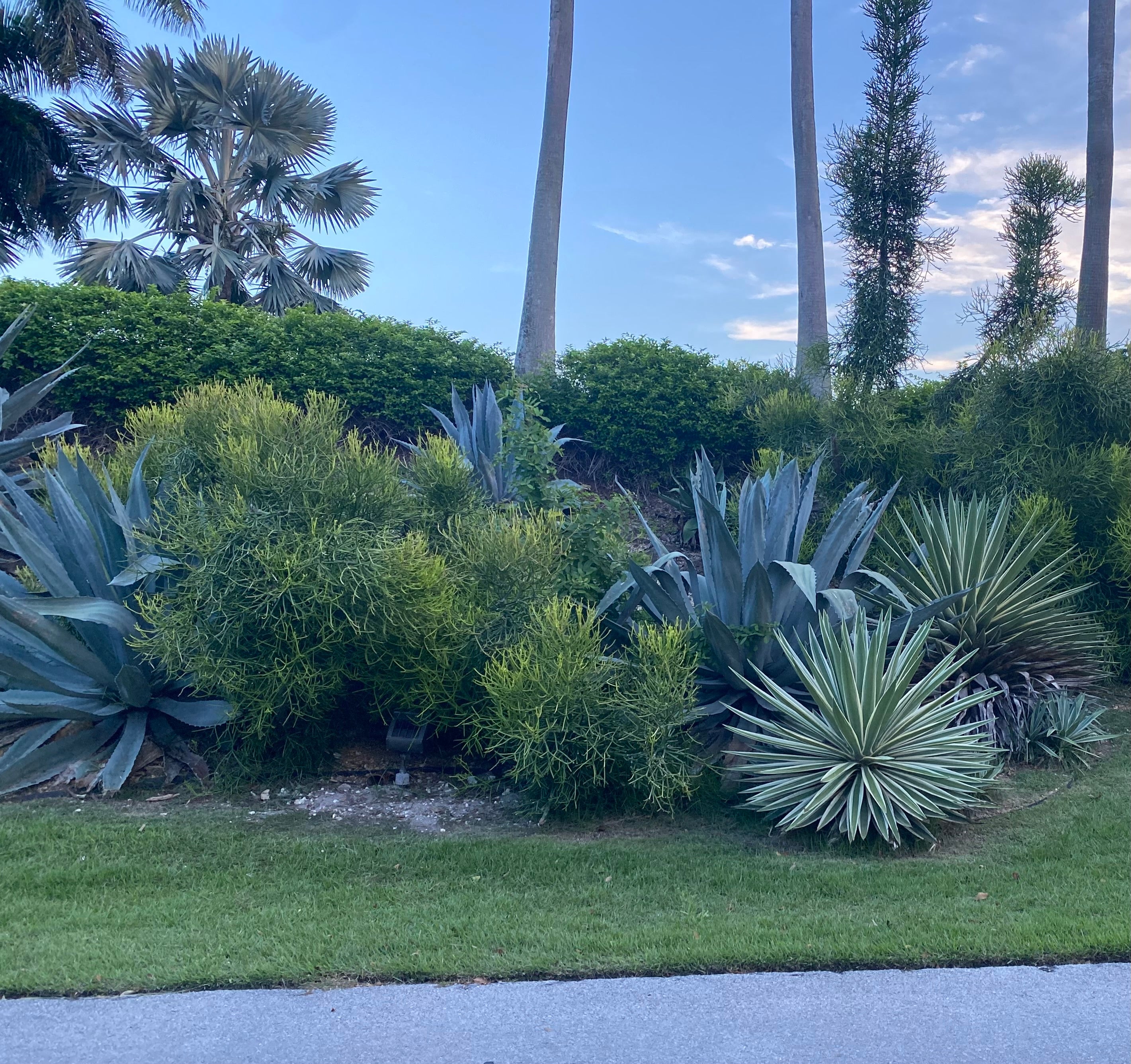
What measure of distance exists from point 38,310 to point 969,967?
34.4ft

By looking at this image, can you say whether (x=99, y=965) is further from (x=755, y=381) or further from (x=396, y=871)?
(x=755, y=381)

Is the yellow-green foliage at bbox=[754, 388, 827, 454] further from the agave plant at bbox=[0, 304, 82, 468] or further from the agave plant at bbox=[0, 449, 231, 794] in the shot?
the agave plant at bbox=[0, 304, 82, 468]

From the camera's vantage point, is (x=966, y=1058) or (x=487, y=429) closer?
(x=966, y=1058)

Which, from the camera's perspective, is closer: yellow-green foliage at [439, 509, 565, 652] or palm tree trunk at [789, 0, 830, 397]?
yellow-green foliage at [439, 509, 565, 652]

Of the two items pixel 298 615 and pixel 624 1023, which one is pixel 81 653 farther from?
pixel 624 1023

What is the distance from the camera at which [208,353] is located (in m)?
10.4

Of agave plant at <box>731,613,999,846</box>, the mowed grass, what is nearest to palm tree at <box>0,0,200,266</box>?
the mowed grass

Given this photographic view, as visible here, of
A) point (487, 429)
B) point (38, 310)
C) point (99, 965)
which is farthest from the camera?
point (38, 310)

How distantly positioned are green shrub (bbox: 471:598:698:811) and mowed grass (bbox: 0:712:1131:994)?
1.13 ft

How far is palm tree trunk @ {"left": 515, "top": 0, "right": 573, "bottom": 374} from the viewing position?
14.0 meters

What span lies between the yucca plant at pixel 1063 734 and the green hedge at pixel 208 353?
23.9 feet

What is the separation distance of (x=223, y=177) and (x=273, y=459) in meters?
13.3

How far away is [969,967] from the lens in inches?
144

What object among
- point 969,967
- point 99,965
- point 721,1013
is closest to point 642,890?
point 721,1013
